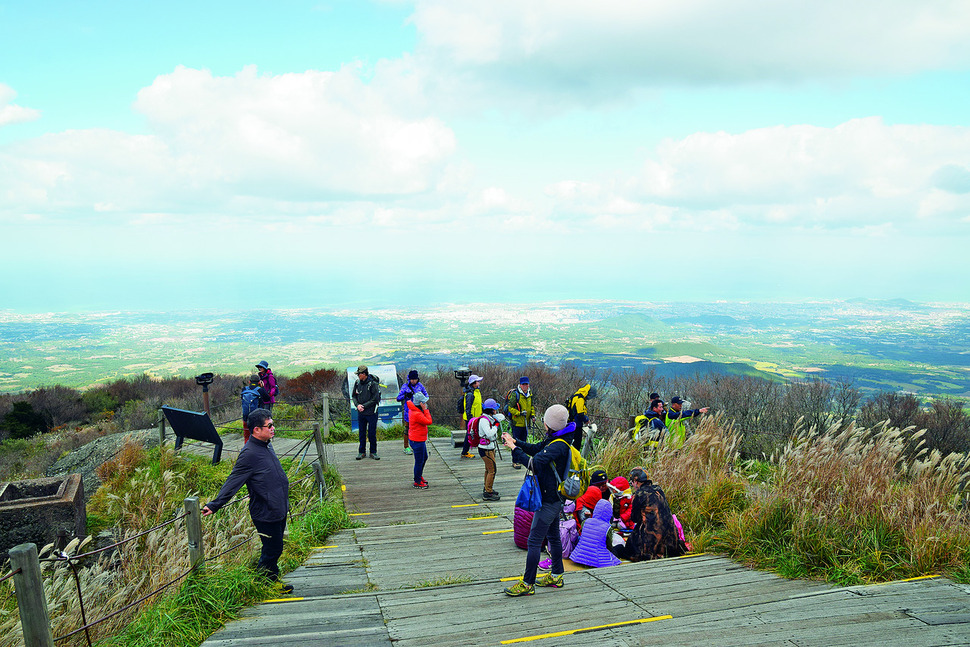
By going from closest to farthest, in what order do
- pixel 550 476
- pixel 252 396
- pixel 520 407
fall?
pixel 550 476, pixel 520 407, pixel 252 396

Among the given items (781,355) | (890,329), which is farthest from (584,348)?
(890,329)

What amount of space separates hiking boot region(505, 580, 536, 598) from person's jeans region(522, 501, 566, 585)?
0.06 metres

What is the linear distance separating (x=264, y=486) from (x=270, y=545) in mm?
577

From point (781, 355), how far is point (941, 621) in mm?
114652

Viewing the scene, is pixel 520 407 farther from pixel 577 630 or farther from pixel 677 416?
pixel 577 630

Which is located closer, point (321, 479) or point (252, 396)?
point (321, 479)

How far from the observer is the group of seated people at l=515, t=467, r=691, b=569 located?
623cm

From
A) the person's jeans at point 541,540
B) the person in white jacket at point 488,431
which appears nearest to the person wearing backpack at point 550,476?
the person's jeans at point 541,540

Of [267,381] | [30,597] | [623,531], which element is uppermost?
[267,381]

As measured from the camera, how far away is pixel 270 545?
5.03 m

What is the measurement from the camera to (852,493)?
5.86m

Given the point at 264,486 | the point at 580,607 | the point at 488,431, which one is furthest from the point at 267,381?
the point at 580,607

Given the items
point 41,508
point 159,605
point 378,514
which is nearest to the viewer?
point 159,605

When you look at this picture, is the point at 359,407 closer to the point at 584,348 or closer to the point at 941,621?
the point at 941,621
